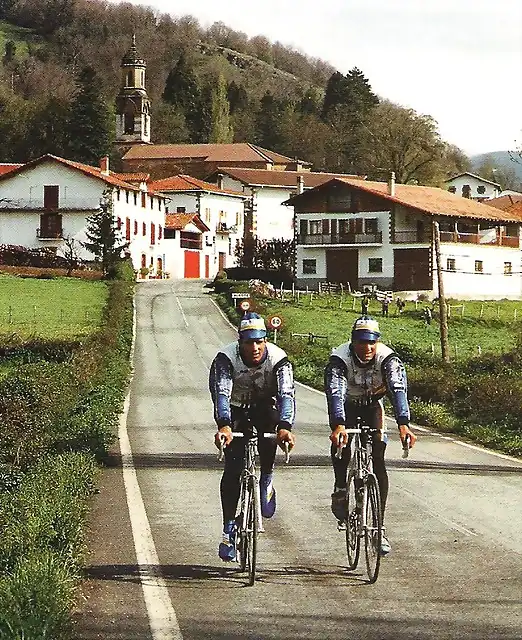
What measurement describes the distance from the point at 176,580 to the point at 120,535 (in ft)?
6.87

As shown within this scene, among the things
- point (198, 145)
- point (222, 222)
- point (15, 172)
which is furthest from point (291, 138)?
point (15, 172)

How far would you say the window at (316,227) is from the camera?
258ft

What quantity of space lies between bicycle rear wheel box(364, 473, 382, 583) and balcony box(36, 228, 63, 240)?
78.2 metres

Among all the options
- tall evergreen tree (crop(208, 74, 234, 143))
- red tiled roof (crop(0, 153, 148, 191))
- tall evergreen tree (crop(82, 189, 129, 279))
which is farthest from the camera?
tall evergreen tree (crop(208, 74, 234, 143))

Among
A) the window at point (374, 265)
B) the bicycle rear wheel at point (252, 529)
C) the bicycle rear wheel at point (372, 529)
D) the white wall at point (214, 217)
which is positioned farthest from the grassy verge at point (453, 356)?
the white wall at point (214, 217)

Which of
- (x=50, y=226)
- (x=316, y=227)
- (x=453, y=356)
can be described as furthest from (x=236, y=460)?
(x=50, y=226)

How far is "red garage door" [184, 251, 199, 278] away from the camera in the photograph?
96438mm

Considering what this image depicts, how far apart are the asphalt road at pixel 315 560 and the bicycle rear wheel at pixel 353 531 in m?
0.20

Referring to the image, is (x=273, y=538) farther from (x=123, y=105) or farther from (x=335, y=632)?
(x=123, y=105)

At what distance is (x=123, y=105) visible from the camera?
127m

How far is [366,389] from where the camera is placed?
9211 mm

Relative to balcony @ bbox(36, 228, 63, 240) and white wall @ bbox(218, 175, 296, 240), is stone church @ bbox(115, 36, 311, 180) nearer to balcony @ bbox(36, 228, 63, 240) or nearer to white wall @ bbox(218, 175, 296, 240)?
white wall @ bbox(218, 175, 296, 240)

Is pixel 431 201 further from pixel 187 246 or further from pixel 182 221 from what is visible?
pixel 187 246

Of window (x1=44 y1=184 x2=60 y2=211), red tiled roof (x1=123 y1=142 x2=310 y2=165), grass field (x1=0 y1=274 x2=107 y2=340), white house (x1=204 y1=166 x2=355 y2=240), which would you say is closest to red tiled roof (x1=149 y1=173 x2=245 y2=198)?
white house (x1=204 y1=166 x2=355 y2=240)
